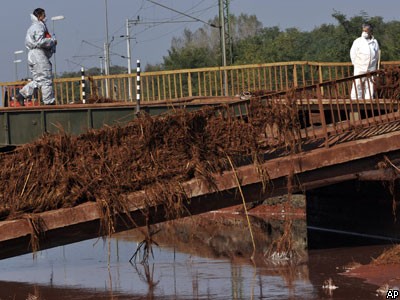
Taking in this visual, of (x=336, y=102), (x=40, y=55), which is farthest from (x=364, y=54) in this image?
(x=40, y=55)

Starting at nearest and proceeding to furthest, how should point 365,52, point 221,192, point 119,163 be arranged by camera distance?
point 119,163 → point 221,192 → point 365,52

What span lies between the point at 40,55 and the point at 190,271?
5.88 m

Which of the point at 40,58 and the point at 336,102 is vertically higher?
the point at 40,58

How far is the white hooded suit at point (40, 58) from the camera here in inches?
808

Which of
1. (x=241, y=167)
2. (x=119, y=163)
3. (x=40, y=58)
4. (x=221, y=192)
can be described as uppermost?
(x=40, y=58)

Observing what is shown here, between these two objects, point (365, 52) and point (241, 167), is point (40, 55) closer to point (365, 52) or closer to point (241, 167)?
point (365, 52)

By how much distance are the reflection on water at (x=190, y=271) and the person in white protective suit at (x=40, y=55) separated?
3.55 meters

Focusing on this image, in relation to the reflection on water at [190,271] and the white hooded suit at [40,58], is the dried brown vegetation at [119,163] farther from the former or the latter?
the white hooded suit at [40,58]

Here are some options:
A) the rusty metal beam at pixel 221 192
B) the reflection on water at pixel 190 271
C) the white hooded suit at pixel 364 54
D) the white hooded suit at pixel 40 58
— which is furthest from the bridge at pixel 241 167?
the white hooded suit at pixel 40 58

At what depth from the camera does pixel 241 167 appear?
15.5 meters

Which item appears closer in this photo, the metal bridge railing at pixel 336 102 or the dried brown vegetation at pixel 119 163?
the dried brown vegetation at pixel 119 163

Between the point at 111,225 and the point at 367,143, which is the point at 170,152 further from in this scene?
the point at 367,143

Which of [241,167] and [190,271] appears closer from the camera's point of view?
[241,167]

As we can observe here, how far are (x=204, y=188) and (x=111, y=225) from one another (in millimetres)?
1489
